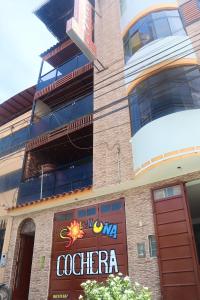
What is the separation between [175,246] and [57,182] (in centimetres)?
695

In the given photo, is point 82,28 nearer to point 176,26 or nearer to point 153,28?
point 153,28

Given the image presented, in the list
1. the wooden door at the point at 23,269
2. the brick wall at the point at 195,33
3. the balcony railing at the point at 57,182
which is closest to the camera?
the brick wall at the point at 195,33

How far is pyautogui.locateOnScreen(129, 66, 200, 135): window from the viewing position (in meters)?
9.20

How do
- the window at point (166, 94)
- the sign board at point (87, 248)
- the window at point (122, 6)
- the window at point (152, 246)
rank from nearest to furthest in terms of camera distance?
1. the window at point (152, 246)
2. the window at point (166, 94)
3. the sign board at point (87, 248)
4. the window at point (122, 6)

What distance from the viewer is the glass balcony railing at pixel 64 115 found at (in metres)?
13.6

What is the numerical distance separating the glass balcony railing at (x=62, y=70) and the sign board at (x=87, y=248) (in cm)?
855

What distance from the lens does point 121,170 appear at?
413 inches

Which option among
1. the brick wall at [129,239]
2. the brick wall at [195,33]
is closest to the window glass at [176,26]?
the brick wall at [195,33]

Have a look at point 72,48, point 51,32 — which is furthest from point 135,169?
point 51,32

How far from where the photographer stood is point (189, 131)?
8.61m

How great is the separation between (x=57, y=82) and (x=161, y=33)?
7.21 metres

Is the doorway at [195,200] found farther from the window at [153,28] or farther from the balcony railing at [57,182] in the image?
the window at [153,28]

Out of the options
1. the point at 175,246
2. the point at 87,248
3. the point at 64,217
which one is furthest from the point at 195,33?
the point at 87,248

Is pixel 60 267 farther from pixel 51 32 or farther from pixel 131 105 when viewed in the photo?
pixel 51 32
